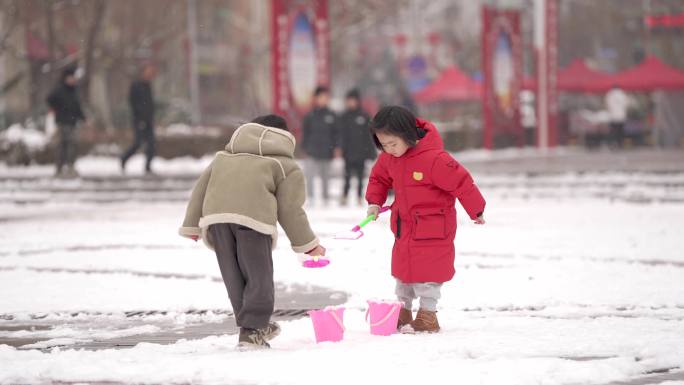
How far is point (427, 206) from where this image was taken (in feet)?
24.4

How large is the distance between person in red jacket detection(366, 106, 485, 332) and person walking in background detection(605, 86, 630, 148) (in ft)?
90.5

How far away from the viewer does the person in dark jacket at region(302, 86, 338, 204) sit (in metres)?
17.5

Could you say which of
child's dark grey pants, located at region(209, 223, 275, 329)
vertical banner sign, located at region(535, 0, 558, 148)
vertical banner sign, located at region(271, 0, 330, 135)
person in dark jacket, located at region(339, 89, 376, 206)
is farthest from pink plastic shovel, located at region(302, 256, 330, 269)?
vertical banner sign, located at region(535, 0, 558, 148)

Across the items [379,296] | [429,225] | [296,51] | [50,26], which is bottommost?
[379,296]

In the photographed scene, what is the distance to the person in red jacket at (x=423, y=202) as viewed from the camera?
24.0 ft

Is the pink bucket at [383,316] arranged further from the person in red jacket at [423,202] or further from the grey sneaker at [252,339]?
the grey sneaker at [252,339]

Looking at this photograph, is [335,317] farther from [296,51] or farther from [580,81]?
[580,81]

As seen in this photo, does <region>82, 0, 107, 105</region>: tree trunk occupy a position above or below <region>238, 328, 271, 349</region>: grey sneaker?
above

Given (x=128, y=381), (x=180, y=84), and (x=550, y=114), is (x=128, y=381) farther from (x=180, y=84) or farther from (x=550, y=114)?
(x=180, y=84)

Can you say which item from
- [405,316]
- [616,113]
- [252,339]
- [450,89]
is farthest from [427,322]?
[450,89]

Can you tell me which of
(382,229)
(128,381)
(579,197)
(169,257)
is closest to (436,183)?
(128,381)

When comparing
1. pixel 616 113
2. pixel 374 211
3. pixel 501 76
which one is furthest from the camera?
pixel 616 113

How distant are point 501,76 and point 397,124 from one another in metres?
27.8

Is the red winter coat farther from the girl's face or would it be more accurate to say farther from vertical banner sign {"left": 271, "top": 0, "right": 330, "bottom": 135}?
vertical banner sign {"left": 271, "top": 0, "right": 330, "bottom": 135}
